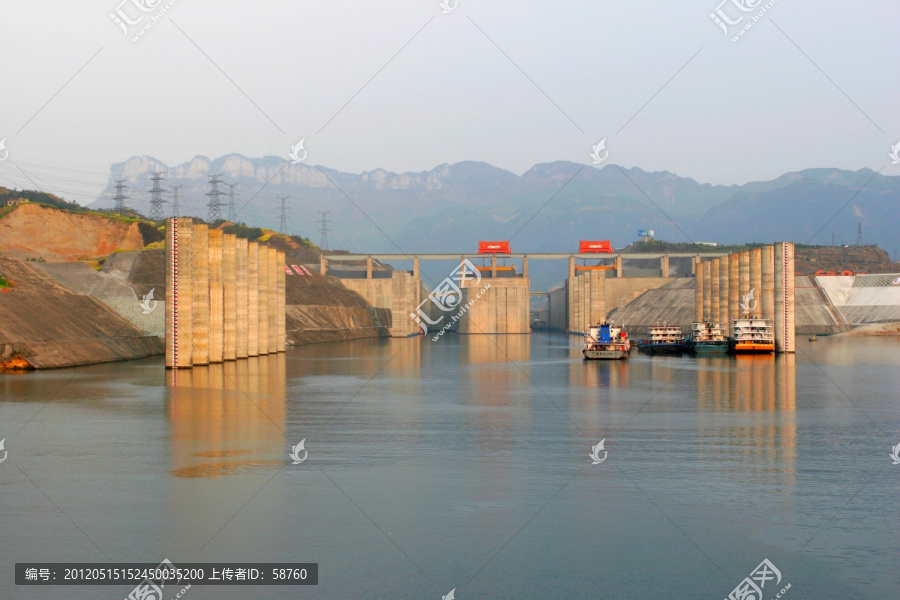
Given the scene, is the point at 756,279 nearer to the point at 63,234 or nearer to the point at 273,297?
the point at 273,297

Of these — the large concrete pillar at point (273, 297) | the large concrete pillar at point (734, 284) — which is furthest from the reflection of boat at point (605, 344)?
the large concrete pillar at point (273, 297)

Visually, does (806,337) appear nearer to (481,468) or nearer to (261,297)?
(261,297)

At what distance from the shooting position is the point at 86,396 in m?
55.0

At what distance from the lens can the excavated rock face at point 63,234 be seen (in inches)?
6334

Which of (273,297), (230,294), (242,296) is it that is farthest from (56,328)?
(273,297)

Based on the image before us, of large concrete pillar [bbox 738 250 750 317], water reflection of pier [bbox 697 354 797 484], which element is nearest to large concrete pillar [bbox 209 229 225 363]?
water reflection of pier [bbox 697 354 797 484]

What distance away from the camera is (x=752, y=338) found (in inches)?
4424

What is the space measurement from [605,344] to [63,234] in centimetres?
10864

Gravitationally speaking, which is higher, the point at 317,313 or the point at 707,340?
the point at 317,313

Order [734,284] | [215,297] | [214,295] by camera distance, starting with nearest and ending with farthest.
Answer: [214,295] → [215,297] → [734,284]

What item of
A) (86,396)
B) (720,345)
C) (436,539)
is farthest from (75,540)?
(720,345)

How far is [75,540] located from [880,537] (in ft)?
57.7

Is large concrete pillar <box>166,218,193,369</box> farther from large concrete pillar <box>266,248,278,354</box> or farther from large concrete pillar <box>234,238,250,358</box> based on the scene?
large concrete pillar <box>266,248,278,354</box>

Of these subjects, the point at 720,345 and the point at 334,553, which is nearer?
the point at 334,553
